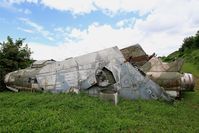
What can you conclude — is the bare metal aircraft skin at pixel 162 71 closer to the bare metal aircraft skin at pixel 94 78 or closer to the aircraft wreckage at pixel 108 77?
the aircraft wreckage at pixel 108 77

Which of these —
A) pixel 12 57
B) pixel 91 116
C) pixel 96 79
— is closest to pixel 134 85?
pixel 96 79

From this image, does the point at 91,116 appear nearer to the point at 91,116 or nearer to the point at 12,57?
the point at 91,116

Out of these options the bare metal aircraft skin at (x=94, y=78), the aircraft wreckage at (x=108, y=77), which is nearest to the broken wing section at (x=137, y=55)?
the aircraft wreckage at (x=108, y=77)

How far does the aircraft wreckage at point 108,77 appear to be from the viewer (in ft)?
56.7

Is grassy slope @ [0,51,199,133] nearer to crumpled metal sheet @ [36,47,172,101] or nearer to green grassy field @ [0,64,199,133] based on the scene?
green grassy field @ [0,64,199,133]

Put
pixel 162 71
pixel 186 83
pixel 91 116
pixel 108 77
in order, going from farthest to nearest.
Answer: pixel 162 71 → pixel 186 83 → pixel 108 77 → pixel 91 116

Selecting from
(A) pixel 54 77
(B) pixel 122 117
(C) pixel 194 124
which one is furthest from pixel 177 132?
(A) pixel 54 77

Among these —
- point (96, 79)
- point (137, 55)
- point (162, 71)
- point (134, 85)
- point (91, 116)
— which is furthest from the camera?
point (162, 71)

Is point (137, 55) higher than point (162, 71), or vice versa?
point (137, 55)

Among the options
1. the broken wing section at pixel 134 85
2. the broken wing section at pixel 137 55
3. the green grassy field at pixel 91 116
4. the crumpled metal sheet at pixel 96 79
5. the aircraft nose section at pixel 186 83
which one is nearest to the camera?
the green grassy field at pixel 91 116

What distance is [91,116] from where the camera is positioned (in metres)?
12.5

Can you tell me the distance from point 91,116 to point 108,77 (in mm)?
5596

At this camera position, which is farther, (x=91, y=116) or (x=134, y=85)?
(x=134, y=85)

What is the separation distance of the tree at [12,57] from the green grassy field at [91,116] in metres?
7.05
